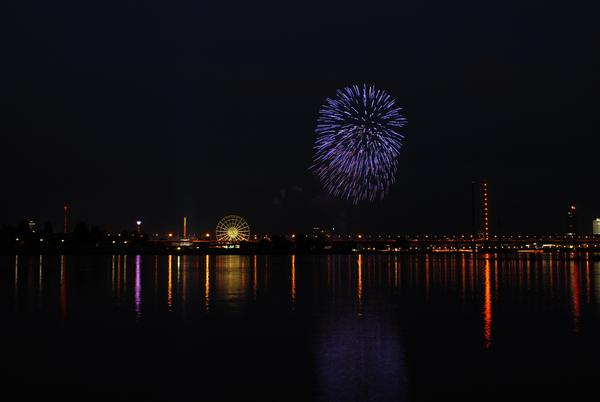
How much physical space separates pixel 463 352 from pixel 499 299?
558 inches

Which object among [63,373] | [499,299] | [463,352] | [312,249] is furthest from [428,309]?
[312,249]

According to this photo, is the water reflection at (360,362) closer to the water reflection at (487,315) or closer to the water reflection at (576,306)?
the water reflection at (487,315)

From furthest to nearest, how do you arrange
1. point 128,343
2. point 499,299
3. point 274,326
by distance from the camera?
1. point 499,299
2. point 274,326
3. point 128,343

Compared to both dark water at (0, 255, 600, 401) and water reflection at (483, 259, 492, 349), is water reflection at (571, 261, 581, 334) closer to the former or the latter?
dark water at (0, 255, 600, 401)

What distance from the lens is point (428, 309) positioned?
81.1 ft

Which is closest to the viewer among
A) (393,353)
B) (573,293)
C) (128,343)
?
(393,353)

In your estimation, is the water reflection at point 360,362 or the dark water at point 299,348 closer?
the water reflection at point 360,362

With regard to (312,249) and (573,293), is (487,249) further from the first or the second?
(573,293)

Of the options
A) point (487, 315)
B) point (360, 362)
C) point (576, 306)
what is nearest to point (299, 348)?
point (360, 362)

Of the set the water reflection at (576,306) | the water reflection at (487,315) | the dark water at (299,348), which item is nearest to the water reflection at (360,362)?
the dark water at (299,348)

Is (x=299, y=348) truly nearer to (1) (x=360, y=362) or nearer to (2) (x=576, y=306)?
(1) (x=360, y=362)

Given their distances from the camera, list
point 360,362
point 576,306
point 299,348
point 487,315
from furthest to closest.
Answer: point 576,306 → point 487,315 → point 299,348 → point 360,362

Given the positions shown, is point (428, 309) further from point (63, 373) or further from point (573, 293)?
point (63, 373)

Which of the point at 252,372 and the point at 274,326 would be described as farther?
the point at 274,326
